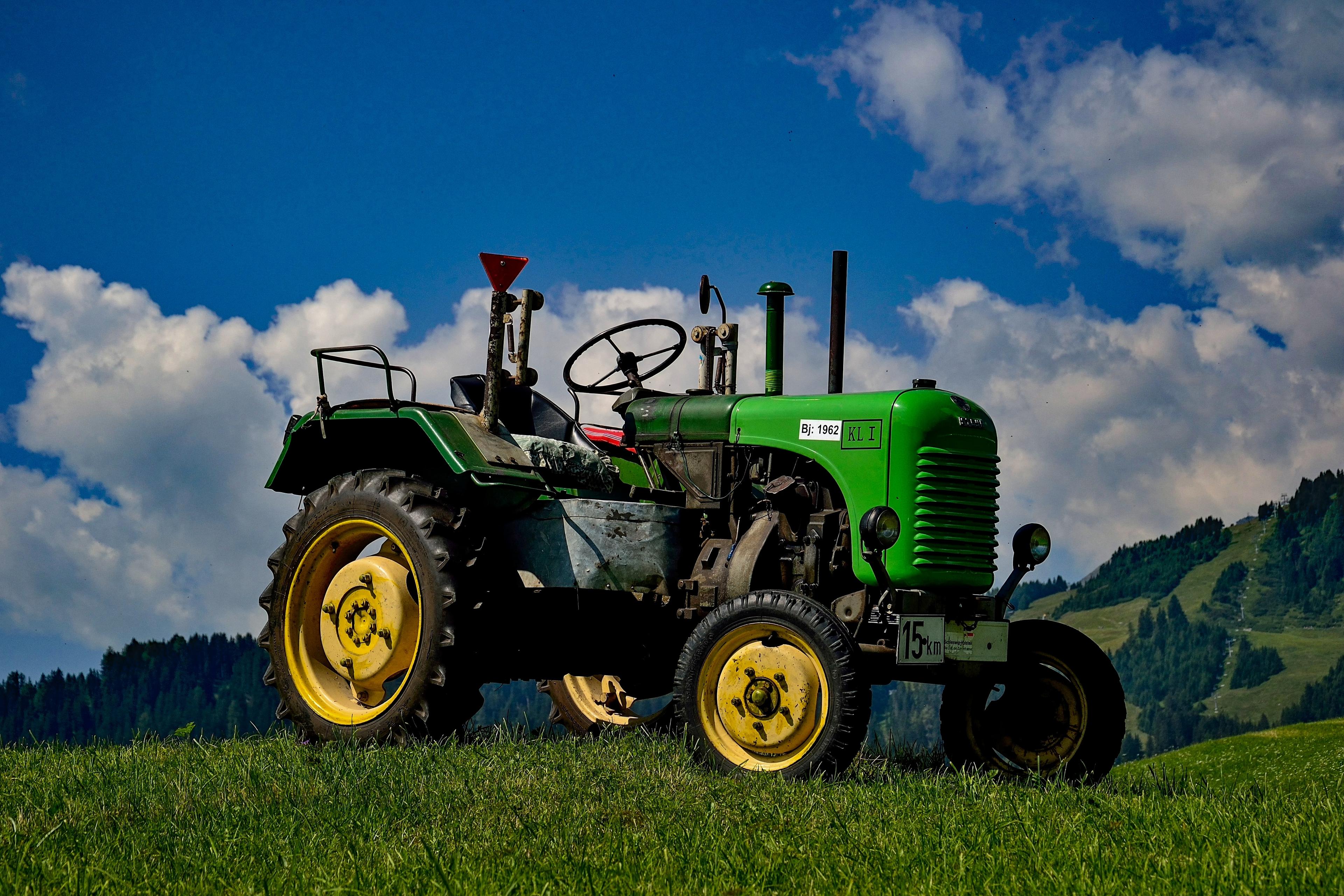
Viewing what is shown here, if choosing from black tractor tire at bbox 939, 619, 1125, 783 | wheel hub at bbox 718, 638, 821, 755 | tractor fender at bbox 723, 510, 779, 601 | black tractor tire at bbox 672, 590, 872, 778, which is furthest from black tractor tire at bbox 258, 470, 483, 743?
black tractor tire at bbox 939, 619, 1125, 783

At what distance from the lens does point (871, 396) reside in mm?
6203

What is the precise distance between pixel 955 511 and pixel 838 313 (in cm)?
156

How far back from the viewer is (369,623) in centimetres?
684

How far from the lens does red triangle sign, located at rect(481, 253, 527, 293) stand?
268 inches

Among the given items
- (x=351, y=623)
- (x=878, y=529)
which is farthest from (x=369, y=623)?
(x=878, y=529)

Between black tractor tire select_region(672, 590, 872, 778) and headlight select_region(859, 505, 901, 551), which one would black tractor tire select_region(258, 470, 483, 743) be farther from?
headlight select_region(859, 505, 901, 551)

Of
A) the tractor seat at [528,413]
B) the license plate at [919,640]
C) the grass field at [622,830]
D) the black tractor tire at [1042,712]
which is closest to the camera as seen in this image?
the grass field at [622,830]

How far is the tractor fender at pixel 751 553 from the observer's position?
618cm

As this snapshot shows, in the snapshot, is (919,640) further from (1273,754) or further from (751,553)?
(1273,754)

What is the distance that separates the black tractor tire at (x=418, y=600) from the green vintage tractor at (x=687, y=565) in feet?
0.05

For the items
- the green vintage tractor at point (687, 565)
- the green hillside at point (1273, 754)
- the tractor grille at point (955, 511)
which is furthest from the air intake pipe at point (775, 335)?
the green hillside at point (1273, 754)

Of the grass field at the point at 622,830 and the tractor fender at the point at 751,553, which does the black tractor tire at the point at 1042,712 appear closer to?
the grass field at the point at 622,830

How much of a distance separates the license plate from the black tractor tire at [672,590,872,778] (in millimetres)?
228

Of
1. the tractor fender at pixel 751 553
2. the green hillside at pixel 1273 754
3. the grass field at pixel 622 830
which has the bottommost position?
the green hillside at pixel 1273 754
